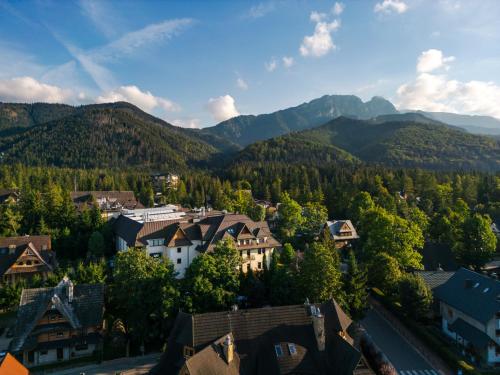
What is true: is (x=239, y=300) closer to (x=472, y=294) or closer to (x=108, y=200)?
(x=472, y=294)

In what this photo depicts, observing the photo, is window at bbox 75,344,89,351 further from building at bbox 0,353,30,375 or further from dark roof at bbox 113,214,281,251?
dark roof at bbox 113,214,281,251

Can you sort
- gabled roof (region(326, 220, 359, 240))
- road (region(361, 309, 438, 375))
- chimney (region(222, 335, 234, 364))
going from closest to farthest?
chimney (region(222, 335, 234, 364))
road (region(361, 309, 438, 375))
gabled roof (region(326, 220, 359, 240))

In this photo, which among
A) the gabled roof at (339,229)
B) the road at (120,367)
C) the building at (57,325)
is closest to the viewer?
the road at (120,367)

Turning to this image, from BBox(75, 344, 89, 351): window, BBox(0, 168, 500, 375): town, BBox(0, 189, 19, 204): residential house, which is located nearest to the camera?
BBox(0, 168, 500, 375): town

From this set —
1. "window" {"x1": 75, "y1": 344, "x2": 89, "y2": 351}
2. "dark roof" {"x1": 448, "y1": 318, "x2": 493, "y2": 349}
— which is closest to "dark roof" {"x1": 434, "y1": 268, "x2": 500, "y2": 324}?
"dark roof" {"x1": 448, "y1": 318, "x2": 493, "y2": 349}

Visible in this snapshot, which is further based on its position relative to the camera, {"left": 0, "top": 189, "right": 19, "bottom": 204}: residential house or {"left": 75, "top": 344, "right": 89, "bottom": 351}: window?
{"left": 0, "top": 189, "right": 19, "bottom": 204}: residential house

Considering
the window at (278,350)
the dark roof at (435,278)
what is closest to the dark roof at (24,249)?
the window at (278,350)

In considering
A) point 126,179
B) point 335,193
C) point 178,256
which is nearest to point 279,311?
point 178,256

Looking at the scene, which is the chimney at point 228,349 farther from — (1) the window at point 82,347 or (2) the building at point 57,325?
(1) the window at point 82,347
